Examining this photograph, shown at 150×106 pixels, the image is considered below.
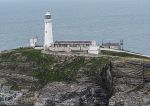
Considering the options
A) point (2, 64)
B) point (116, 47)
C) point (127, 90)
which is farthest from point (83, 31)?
point (127, 90)

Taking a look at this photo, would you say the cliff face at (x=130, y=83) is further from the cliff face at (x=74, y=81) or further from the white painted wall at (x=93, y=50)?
the white painted wall at (x=93, y=50)

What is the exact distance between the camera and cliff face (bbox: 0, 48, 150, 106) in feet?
274

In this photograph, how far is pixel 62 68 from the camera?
90562 millimetres

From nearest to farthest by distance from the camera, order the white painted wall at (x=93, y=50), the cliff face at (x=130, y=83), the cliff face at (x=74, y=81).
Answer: the cliff face at (x=130, y=83)
the cliff face at (x=74, y=81)
the white painted wall at (x=93, y=50)

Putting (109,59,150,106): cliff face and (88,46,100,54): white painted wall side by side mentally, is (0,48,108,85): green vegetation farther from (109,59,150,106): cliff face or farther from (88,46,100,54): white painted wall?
(109,59,150,106): cliff face

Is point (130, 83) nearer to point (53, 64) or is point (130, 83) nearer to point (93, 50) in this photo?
point (93, 50)

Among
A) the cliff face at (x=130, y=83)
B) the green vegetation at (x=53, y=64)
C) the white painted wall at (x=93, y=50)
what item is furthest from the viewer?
the white painted wall at (x=93, y=50)

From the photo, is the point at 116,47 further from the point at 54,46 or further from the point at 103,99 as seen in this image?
the point at 103,99

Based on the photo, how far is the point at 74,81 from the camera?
8694 cm

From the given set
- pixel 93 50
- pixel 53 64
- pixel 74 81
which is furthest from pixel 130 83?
pixel 53 64

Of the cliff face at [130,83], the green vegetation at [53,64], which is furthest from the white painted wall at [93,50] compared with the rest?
the cliff face at [130,83]

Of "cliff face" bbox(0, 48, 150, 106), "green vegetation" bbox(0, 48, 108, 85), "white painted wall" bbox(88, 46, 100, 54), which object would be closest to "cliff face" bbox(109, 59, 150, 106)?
"cliff face" bbox(0, 48, 150, 106)

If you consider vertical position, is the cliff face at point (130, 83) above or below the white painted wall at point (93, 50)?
below

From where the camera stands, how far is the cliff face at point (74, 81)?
8356 centimetres
